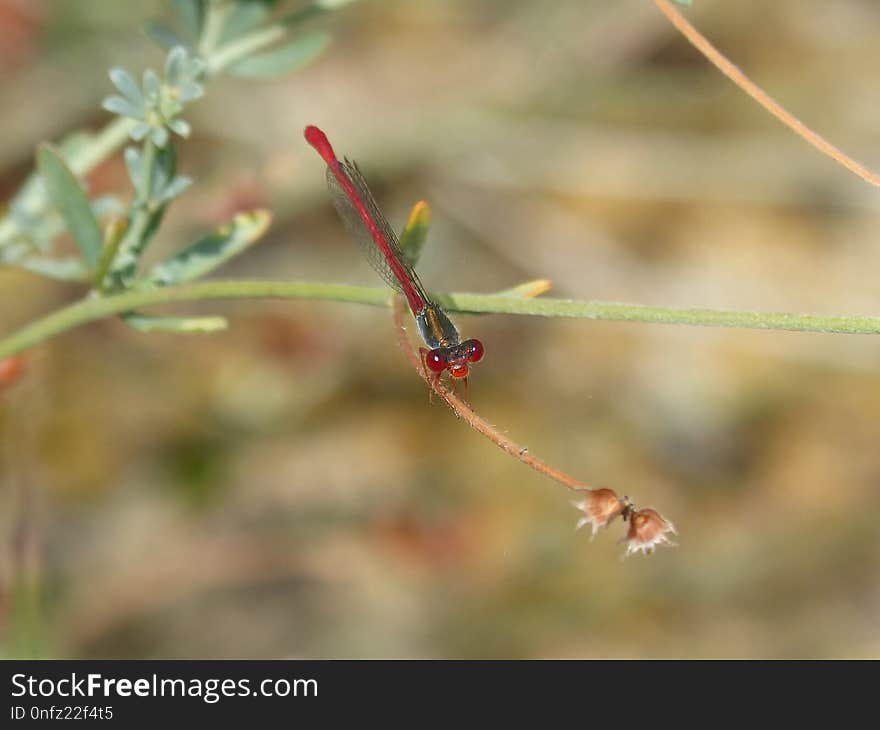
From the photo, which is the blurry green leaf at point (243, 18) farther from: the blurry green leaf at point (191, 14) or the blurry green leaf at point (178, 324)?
the blurry green leaf at point (178, 324)

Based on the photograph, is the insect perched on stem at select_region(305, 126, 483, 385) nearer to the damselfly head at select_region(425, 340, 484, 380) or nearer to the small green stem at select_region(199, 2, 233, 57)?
the damselfly head at select_region(425, 340, 484, 380)

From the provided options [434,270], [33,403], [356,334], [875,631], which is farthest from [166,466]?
[875,631]

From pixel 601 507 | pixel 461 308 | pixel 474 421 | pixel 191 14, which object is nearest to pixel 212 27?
pixel 191 14

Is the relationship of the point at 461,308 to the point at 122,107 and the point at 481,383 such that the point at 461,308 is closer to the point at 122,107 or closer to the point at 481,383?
the point at 122,107

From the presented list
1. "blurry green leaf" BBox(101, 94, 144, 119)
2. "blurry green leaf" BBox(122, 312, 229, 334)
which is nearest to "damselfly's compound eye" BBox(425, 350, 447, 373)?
"blurry green leaf" BBox(122, 312, 229, 334)

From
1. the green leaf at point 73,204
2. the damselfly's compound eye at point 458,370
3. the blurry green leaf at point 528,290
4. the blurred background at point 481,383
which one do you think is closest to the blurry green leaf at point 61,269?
the green leaf at point 73,204
